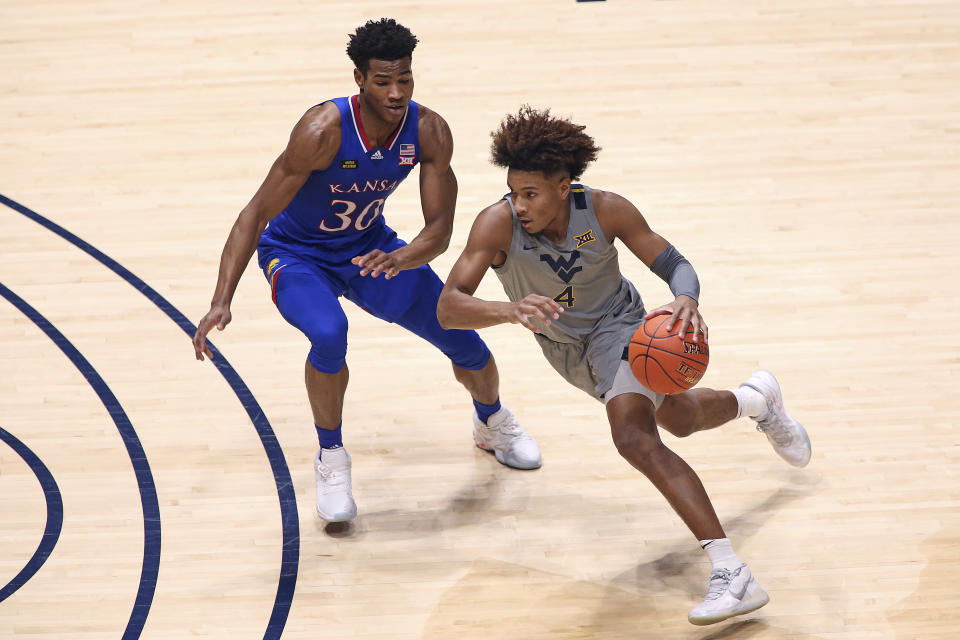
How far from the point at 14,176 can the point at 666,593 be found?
190 inches

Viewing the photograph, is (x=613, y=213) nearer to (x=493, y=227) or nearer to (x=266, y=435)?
(x=493, y=227)

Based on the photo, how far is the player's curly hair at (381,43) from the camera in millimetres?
3992

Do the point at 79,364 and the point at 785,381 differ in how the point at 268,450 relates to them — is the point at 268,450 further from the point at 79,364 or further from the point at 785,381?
the point at 785,381

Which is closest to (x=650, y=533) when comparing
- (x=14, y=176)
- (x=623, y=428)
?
(x=623, y=428)

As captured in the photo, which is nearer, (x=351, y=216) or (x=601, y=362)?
(x=601, y=362)

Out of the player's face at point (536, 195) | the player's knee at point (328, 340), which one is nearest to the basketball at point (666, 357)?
the player's face at point (536, 195)

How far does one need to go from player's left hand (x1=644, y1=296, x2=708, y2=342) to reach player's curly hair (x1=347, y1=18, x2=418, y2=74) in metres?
1.35

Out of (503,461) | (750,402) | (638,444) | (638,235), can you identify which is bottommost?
(503,461)

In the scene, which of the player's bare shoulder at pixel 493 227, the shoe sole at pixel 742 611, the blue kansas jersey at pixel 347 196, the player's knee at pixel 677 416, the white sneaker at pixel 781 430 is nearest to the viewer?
the shoe sole at pixel 742 611

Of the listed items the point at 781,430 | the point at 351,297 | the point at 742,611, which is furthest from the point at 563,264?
the point at 742,611

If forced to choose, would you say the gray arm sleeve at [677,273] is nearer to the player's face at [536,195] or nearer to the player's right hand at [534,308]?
the player's face at [536,195]

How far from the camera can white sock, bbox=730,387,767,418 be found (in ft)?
14.2

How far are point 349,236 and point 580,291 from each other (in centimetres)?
104

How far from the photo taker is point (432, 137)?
169 inches
